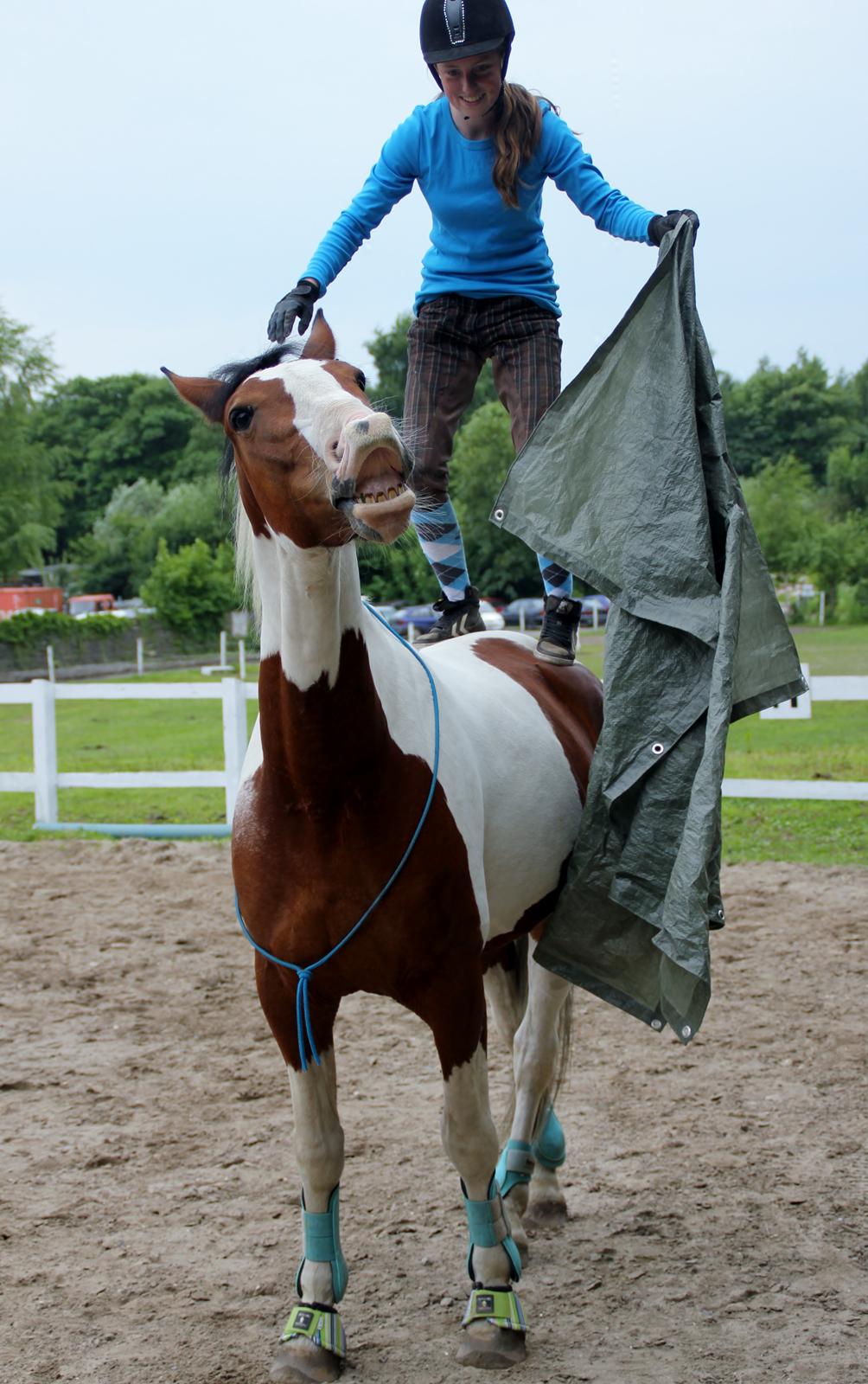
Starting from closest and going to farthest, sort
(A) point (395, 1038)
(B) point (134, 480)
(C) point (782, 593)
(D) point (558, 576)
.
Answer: (D) point (558, 576) < (A) point (395, 1038) < (C) point (782, 593) < (B) point (134, 480)

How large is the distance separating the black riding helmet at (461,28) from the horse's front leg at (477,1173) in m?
2.53

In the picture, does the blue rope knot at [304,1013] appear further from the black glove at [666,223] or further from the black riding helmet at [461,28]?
the black riding helmet at [461,28]

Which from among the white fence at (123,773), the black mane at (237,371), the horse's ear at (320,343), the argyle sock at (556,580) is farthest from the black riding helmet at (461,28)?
the white fence at (123,773)

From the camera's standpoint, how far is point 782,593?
3912 centimetres

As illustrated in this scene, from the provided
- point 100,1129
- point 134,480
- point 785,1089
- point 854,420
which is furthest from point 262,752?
point 134,480

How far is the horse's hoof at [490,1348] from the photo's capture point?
3036 mm

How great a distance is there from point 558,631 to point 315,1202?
6.32 feet

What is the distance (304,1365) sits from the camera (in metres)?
3.01

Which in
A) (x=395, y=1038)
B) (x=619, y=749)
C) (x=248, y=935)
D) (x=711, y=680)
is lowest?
(x=395, y=1038)

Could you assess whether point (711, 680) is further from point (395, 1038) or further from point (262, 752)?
point (395, 1038)

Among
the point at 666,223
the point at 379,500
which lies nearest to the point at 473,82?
the point at 666,223

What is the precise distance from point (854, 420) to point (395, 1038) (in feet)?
210

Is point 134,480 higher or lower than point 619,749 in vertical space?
higher

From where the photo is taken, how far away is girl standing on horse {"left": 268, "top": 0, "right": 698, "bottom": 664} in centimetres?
345
